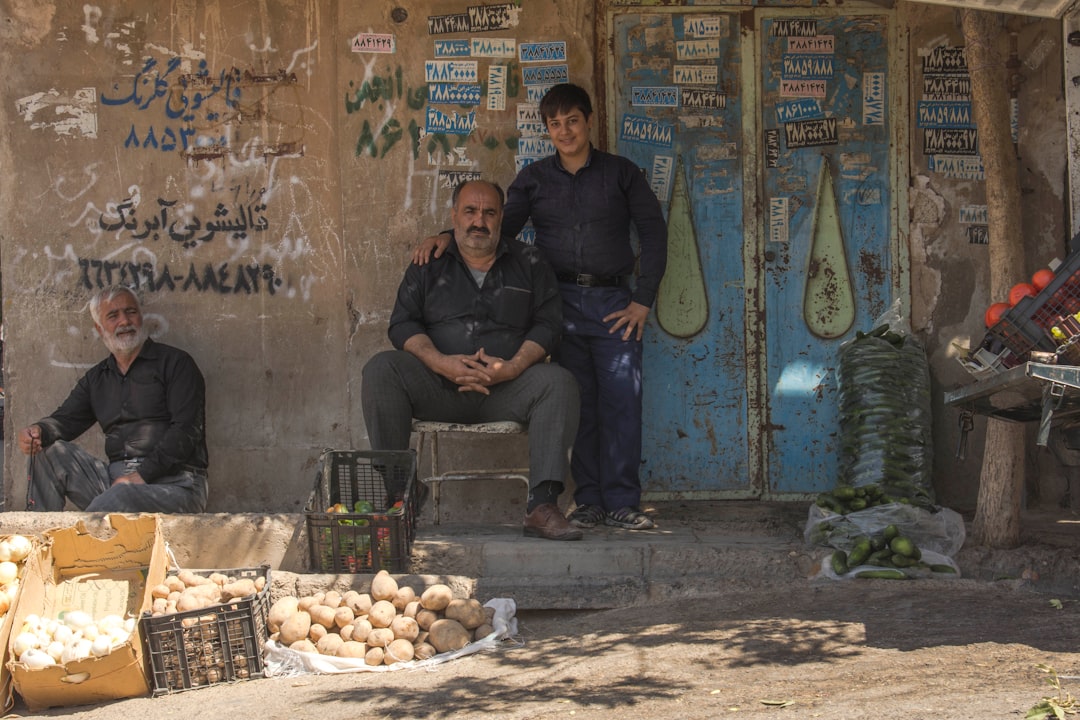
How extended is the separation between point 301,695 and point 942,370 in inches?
161

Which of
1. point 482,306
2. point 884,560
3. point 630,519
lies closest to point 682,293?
point 482,306

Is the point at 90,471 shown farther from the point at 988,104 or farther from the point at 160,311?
the point at 988,104

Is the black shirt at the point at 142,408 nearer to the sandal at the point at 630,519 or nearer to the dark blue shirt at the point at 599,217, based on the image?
the dark blue shirt at the point at 599,217

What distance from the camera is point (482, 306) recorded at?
20.1 feet

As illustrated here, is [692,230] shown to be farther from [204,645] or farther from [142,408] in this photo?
[204,645]

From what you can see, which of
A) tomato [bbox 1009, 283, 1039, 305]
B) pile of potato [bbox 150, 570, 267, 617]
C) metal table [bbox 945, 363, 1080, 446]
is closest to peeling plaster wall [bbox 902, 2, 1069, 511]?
metal table [bbox 945, 363, 1080, 446]

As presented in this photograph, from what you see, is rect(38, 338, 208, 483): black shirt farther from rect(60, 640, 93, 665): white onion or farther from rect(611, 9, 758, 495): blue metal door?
rect(611, 9, 758, 495): blue metal door

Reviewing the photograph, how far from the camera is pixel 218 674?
464 cm

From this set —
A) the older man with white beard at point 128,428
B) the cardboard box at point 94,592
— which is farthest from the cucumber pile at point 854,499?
the older man with white beard at point 128,428

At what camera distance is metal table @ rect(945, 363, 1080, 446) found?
13.4 ft

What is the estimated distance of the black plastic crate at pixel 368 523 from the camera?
526 cm

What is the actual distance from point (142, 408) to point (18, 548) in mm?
1488

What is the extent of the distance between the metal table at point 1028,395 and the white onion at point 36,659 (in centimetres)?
371

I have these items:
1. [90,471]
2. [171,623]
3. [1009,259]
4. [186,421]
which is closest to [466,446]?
[186,421]
